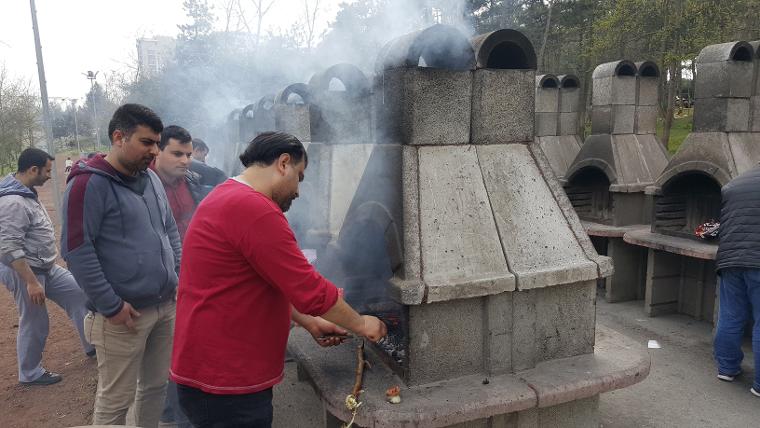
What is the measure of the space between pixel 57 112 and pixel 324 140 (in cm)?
6148

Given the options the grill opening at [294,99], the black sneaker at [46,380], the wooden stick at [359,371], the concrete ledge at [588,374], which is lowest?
the black sneaker at [46,380]

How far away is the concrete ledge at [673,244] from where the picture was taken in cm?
548

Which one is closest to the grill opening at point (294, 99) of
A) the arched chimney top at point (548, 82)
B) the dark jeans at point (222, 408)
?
the dark jeans at point (222, 408)

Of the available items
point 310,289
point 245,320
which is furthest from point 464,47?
point 245,320

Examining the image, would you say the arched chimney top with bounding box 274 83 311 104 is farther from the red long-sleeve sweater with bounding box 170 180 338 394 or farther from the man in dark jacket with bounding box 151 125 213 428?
the red long-sleeve sweater with bounding box 170 180 338 394

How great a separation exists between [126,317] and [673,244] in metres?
5.52

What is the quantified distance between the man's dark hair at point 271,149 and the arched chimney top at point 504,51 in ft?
4.96

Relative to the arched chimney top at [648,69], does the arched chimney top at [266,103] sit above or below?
below

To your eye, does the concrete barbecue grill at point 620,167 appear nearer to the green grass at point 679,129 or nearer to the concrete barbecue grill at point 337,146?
the concrete barbecue grill at point 337,146

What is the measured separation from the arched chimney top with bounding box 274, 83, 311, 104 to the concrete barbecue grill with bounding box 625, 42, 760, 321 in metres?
4.23

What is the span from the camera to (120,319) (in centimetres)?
305

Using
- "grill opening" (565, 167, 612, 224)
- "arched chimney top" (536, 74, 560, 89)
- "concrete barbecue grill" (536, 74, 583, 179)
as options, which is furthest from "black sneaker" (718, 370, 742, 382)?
"arched chimney top" (536, 74, 560, 89)

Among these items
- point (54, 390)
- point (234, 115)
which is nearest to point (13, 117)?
point (234, 115)

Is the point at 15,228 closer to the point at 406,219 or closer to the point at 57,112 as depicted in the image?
the point at 406,219
